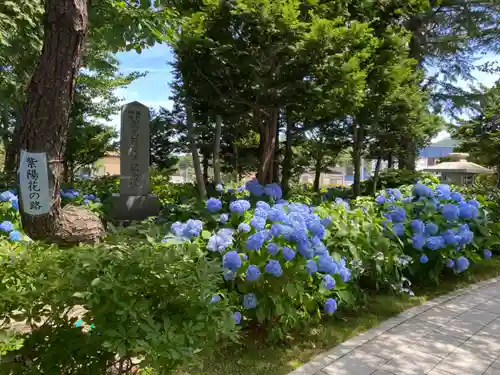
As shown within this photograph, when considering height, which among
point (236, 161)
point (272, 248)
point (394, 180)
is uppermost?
point (236, 161)

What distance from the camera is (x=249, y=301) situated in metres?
2.55

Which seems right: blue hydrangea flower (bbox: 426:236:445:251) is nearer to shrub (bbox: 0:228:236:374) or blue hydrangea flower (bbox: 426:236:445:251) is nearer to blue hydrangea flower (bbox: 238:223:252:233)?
blue hydrangea flower (bbox: 238:223:252:233)

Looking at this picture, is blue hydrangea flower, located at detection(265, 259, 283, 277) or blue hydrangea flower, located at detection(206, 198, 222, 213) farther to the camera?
blue hydrangea flower, located at detection(206, 198, 222, 213)

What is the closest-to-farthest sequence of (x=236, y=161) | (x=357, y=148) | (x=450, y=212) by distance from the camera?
(x=450, y=212), (x=357, y=148), (x=236, y=161)

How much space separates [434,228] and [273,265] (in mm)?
2443

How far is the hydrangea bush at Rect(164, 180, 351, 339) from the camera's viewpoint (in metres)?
2.56

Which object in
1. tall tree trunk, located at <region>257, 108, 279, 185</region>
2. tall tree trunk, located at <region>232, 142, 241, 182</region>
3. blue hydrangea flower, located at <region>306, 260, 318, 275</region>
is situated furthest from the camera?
tall tree trunk, located at <region>232, 142, 241, 182</region>

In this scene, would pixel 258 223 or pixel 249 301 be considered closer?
pixel 249 301

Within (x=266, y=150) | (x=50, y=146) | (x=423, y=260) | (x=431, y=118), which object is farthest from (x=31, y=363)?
(x=431, y=118)

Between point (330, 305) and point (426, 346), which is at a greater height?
point (330, 305)

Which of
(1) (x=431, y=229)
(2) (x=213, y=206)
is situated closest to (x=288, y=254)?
(2) (x=213, y=206)

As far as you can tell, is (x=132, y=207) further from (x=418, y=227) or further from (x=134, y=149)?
(x=418, y=227)

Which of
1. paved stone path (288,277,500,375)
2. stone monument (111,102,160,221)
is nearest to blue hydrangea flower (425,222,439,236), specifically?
paved stone path (288,277,500,375)

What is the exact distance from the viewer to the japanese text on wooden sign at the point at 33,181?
2.88 meters
